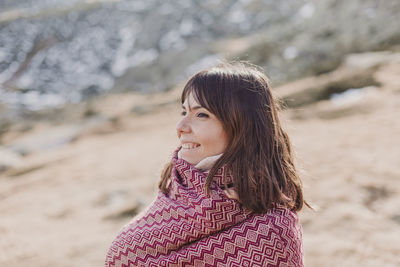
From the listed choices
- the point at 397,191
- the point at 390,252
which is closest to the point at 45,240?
the point at 390,252

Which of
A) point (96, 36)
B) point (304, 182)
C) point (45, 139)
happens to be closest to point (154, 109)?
point (45, 139)

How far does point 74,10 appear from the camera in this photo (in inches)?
1521

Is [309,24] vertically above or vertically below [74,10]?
below

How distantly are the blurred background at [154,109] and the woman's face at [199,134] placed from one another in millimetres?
901

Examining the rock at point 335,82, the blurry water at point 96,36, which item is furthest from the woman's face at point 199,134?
the blurry water at point 96,36

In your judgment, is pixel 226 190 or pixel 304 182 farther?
pixel 304 182

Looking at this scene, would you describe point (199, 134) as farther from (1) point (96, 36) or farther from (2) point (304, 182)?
(1) point (96, 36)

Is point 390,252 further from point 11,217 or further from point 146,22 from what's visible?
point 146,22

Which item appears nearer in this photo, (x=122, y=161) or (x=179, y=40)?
(x=122, y=161)

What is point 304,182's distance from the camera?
23.1ft

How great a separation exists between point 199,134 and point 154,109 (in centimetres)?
1814

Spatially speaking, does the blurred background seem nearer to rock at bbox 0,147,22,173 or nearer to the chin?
rock at bbox 0,147,22,173

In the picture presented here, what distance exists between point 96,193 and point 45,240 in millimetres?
2538

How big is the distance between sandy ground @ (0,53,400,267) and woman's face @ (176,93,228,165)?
672 mm
